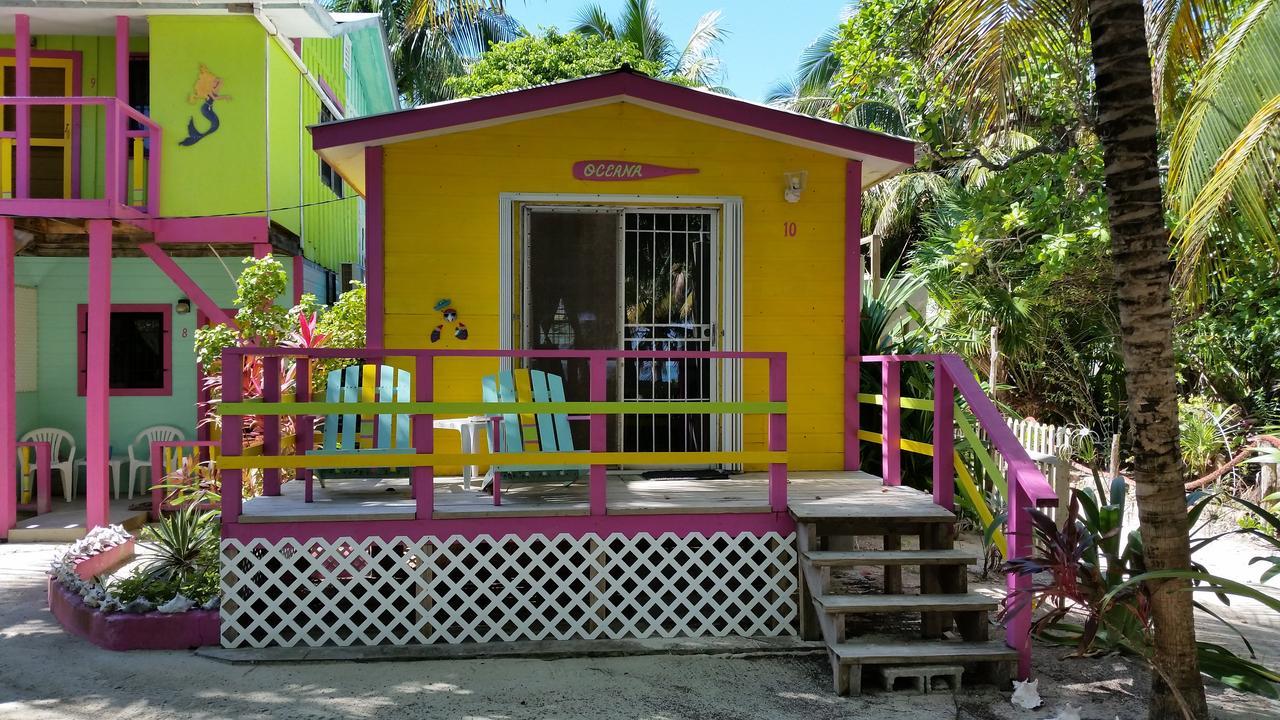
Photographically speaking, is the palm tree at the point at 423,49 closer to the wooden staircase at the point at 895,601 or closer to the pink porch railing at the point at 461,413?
the pink porch railing at the point at 461,413

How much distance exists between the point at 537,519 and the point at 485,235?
248 centimetres

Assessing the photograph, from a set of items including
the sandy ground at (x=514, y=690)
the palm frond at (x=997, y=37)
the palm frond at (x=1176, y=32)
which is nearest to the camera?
the sandy ground at (x=514, y=690)

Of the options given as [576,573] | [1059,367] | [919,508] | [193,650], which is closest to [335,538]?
[193,650]

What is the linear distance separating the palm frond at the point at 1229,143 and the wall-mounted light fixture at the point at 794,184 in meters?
2.55

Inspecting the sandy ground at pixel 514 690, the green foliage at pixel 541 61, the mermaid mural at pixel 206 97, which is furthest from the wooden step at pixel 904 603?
the green foliage at pixel 541 61

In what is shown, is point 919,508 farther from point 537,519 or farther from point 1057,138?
point 1057,138

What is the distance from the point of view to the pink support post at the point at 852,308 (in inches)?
290

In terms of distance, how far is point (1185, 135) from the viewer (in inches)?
272

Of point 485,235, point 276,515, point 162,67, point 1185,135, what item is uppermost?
point 162,67

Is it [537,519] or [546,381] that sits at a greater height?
[546,381]

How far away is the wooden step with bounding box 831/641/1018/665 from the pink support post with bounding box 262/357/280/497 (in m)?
3.63

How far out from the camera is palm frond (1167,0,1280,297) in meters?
6.09

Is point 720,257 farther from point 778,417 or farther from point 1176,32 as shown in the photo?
point 1176,32

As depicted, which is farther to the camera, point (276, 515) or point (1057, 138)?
point (1057, 138)
